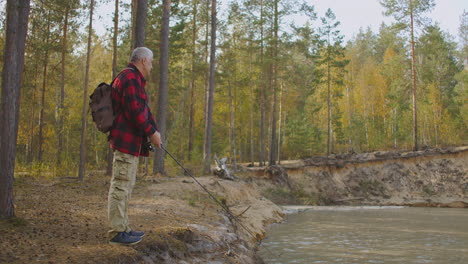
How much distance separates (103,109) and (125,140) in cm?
41

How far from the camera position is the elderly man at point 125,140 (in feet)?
12.2

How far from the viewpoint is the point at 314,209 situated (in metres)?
17.0

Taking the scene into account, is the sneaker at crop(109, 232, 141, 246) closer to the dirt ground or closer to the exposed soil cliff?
the dirt ground

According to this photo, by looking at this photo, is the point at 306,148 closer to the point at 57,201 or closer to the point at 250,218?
the point at 250,218

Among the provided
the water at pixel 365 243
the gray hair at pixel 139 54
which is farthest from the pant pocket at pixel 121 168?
the water at pixel 365 243

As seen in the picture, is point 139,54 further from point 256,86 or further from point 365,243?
point 256,86

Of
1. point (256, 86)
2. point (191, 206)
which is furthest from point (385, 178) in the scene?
point (191, 206)

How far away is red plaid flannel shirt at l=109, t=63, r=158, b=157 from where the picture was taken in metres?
3.76

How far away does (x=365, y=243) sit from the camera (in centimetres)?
805

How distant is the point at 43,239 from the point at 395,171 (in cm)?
2280

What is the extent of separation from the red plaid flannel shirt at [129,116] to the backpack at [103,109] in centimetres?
6

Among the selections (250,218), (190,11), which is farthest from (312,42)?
(250,218)

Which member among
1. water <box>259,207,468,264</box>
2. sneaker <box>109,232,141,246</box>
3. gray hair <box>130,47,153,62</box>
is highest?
gray hair <box>130,47,153,62</box>

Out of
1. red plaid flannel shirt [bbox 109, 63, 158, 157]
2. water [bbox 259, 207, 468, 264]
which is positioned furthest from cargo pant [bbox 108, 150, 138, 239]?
water [bbox 259, 207, 468, 264]
